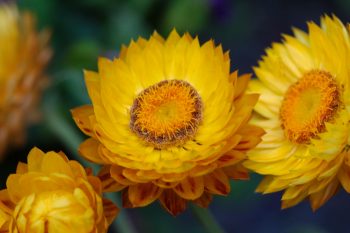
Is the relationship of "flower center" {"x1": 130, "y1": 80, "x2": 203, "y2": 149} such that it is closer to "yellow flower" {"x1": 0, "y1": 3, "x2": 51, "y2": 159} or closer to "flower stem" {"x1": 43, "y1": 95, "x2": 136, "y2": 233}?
"flower stem" {"x1": 43, "y1": 95, "x2": 136, "y2": 233}

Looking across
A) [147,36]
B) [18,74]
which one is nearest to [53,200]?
[18,74]

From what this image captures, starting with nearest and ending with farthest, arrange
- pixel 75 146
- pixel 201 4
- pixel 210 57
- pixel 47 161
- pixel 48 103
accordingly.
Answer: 1. pixel 47 161
2. pixel 210 57
3. pixel 75 146
4. pixel 48 103
5. pixel 201 4

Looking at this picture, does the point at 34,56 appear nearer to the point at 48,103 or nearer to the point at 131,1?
the point at 48,103

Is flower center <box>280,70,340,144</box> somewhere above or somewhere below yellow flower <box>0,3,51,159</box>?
above

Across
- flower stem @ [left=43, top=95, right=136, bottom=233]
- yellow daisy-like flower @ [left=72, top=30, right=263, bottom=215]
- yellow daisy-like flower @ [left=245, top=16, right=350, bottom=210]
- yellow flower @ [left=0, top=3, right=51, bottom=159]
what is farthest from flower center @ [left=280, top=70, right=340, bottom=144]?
yellow flower @ [left=0, top=3, right=51, bottom=159]

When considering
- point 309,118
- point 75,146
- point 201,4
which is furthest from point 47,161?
point 201,4

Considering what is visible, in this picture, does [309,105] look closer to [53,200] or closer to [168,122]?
[168,122]

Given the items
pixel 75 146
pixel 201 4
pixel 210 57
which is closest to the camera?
pixel 210 57
